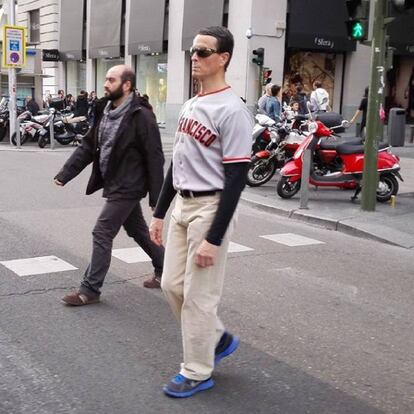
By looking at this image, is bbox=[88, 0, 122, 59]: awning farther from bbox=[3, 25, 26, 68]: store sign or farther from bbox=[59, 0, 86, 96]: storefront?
bbox=[3, 25, 26, 68]: store sign

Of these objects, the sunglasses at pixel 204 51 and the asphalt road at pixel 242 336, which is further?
the asphalt road at pixel 242 336

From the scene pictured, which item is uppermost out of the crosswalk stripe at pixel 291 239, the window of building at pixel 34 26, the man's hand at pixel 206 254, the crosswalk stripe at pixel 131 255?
the window of building at pixel 34 26

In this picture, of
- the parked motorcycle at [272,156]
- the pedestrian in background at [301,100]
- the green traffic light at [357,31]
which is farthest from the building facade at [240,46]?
the green traffic light at [357,31]

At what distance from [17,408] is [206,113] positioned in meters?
1.82

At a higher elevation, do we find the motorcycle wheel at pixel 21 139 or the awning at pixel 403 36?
the awning at pixel 403 36

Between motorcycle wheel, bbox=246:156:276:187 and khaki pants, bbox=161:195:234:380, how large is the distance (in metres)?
8.44

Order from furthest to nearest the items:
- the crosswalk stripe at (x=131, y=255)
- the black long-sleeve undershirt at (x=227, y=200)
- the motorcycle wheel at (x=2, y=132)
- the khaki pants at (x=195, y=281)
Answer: the motorcycle wheel at (x=2, y=132) → the crosswalk stripe at (x=131, y=255) → the khaki pants at (x=195, y=281) → the black long-sleeve undershirt at (x=227, y=200)

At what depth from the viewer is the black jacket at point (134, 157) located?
4.96 metres

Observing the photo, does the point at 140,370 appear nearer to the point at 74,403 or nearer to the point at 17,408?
the point at 74,403

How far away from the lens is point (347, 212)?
372 inches

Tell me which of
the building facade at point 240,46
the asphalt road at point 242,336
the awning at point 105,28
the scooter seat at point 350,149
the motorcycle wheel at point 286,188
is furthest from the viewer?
the awning at point 105,28

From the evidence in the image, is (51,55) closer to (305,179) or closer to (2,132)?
(2,132)

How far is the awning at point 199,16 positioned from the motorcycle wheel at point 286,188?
1350 cm

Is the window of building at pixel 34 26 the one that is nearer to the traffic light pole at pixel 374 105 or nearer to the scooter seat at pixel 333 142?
the scooter seat at pixel 333 142
